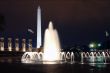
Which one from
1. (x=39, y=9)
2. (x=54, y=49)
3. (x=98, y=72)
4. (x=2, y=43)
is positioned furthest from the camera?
(x=2, y=43)

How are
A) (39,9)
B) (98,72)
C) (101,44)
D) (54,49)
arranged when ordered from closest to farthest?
(98,72) → (54,49) → (39,9) → (101,44)

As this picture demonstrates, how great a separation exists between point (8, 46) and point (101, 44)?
49.1m

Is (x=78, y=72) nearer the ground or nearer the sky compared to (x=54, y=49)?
nearer the ground

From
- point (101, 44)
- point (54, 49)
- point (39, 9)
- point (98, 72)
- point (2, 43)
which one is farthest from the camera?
point (101, 44)

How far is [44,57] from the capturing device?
202 ft

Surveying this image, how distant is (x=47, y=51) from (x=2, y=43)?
98.2 meters

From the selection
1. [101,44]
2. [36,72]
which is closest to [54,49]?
[36,72]

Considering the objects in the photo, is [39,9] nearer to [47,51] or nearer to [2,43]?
[47,51]

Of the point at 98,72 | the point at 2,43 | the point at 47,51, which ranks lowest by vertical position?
the point at 98,72

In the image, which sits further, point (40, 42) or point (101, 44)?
point (101, 44)

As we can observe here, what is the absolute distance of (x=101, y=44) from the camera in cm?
17600

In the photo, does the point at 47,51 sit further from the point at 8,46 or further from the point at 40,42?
the point at 8,46

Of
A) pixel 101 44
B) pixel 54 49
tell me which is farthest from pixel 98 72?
pixel 101 44

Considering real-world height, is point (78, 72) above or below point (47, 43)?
below
